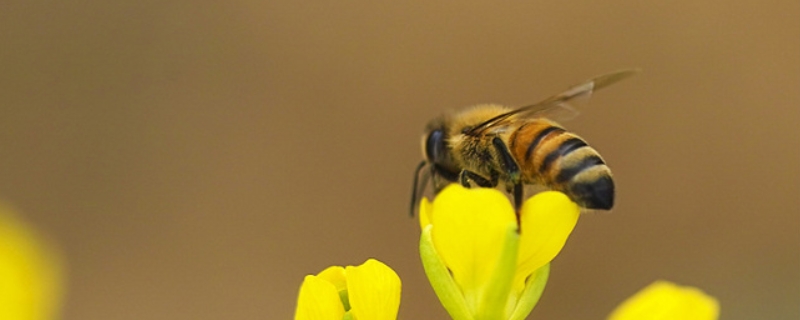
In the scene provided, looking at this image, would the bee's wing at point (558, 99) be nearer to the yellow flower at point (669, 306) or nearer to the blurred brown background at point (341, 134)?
the yellow flower at point (669, 306)

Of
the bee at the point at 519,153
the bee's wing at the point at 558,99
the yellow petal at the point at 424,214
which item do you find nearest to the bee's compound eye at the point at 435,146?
the bee at the point at 519,153

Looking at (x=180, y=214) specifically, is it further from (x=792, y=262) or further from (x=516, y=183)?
(x=516, y=183)

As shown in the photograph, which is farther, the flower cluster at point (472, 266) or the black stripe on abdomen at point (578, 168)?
the black stripe on abdomen at point (578, 168)

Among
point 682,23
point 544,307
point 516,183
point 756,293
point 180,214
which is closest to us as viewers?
point 516,183

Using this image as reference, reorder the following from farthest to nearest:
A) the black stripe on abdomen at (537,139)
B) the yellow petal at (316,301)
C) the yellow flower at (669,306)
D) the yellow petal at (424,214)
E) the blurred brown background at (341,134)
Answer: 1. the blurred brown background at (341,134)
2. the black stripe on abdomen at (537,139)
3. the yellow petal at (424,214)
4. the yellow petal at (316,301)
5. the yellow flower at (669,306)

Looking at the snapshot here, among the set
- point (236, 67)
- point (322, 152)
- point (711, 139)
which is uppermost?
point (236, 67)

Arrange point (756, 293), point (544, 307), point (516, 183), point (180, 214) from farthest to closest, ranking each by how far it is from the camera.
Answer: point (180, 214)
point (544, 307)
point (756, 293)
point (516, 183)

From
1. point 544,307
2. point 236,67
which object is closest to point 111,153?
point 236,67
